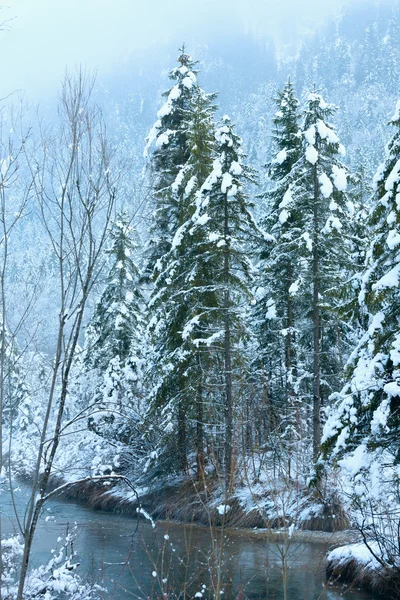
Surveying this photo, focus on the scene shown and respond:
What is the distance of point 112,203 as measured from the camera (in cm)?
557

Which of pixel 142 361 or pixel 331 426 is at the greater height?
pixel 142 361

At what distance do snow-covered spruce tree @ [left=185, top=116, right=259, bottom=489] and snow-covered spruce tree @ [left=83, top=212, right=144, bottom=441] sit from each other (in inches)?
218

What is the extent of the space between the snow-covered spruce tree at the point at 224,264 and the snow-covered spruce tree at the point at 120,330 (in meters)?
5.54

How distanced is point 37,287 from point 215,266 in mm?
14023

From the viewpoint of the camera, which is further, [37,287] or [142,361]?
[142,361]

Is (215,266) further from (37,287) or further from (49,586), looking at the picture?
(37,287)

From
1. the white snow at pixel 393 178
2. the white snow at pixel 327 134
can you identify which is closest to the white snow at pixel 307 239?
the white snow at pixel 327 134

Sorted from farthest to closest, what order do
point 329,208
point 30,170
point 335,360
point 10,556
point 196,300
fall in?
point 335,360
point 196,300
point 329,208
point 10,556
point 30,170

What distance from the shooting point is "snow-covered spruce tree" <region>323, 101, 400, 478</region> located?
9.00m

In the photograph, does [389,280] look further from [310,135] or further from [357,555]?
[310,135]

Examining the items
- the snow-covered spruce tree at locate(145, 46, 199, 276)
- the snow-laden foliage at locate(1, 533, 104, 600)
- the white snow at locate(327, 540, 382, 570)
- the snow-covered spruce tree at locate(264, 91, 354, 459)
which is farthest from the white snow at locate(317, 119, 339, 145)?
the snow-laden foliage at locate(1, 533, 104, 600)

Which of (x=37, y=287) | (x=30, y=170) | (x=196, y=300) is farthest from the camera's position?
(x=196, y=300)

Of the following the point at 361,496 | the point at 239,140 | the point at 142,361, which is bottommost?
the point at 361,496

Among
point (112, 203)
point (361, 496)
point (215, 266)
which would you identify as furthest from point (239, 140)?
point (112, 203)
